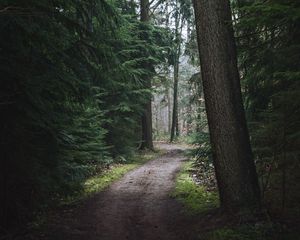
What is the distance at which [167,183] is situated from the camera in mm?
14320

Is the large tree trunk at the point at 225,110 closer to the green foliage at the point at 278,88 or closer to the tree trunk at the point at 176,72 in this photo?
the green foliage at the point at 278,88

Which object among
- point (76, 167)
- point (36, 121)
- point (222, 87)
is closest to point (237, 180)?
point (222, 87)

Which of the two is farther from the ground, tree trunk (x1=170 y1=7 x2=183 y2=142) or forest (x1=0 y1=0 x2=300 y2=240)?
tree trunk (x1=170 y1=7 x2=183 y2=142)

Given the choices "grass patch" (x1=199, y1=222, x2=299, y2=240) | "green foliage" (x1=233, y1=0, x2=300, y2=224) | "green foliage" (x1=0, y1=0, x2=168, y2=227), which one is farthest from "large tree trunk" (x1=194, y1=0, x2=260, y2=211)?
"green foliage" (x1=0, y1=0, x2=168, y2=227)

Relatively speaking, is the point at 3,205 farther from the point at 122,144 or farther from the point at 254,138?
the point at 122,144

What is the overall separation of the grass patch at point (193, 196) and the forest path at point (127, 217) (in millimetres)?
261

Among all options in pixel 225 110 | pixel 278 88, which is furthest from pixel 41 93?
pixel 278 88

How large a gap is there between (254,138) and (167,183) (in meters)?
6.26

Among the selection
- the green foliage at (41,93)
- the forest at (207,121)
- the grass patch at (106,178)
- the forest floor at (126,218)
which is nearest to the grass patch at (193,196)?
the forest at (207,121)

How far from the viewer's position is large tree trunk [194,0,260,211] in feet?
24.6

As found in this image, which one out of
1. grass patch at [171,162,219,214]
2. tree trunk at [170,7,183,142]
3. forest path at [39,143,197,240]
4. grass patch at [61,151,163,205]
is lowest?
forest path at [39,143,197,240]

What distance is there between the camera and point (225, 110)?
7.57 meters

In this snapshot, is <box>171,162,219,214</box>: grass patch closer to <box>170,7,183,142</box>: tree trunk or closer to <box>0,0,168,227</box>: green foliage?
<box>0,0,168,227</box>: green foliage

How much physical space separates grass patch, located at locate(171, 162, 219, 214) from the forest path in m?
0.26
